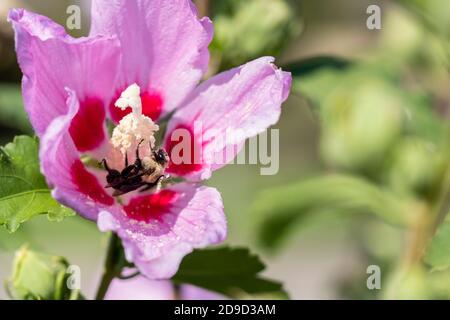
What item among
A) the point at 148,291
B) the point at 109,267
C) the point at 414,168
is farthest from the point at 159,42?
the point at 148,291

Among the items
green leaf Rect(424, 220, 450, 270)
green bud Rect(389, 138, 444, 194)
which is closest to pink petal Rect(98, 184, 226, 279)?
green leaf Rect(424, 220, 450, 270)

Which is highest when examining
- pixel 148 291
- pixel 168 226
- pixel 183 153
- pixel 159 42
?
pixel 159 42

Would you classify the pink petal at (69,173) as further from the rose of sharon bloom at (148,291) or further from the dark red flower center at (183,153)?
the rose of sharon bloom at (148,291)

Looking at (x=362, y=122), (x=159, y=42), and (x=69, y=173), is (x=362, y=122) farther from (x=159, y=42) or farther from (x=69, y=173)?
(x=69, y=173)

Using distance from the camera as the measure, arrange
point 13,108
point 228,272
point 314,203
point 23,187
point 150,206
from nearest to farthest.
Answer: point 23,187 → point 150,206 → point 228,272 → point 13,108 → point 314,203

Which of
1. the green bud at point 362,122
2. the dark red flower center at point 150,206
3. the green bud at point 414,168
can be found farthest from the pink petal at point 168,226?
the green bud at point 414,168

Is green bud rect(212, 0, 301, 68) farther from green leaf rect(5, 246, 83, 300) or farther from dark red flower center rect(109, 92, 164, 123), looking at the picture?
green leaf rect(5, 246, 83, 300)
